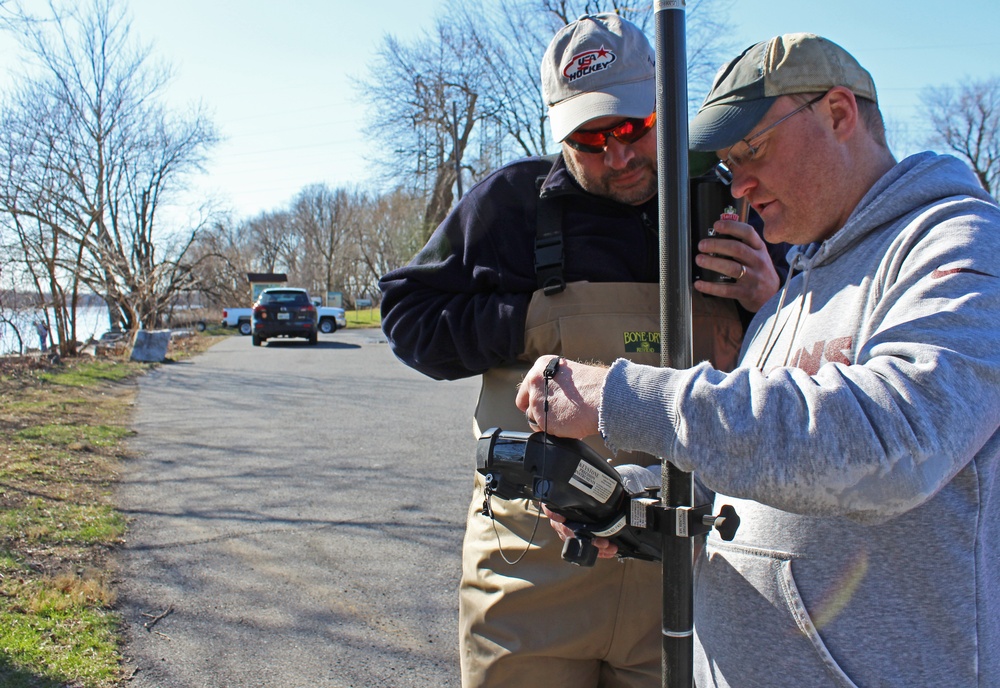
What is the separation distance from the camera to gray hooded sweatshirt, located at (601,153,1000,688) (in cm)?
108

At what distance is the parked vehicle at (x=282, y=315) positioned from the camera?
25.0 meters

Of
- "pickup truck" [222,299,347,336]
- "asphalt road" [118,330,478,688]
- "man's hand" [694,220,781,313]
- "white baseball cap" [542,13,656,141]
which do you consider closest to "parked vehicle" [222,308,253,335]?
"pickup truck" [222,299,347,336]

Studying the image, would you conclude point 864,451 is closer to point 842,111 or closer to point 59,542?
point 842,111

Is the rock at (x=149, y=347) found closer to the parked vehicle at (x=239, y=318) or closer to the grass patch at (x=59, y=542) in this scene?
the grass patch at (x=59, y=542)

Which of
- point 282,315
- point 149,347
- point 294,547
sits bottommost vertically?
point 294,547

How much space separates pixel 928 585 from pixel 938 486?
25 cm

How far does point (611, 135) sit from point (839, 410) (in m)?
1.21

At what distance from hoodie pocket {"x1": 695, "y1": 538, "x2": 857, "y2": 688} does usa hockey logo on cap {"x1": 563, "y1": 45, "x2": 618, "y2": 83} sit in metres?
1.21

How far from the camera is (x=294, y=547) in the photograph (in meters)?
5.14

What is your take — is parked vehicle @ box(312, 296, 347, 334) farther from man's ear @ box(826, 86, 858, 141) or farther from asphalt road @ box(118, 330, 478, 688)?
man's ear @ box(826, 86, 858, 141)

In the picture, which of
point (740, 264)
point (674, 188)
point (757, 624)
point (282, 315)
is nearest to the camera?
point (674, 188)

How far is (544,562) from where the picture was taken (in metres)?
2.09

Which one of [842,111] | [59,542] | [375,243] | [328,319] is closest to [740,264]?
[842,111]

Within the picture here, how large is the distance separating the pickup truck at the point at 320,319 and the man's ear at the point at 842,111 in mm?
37777
